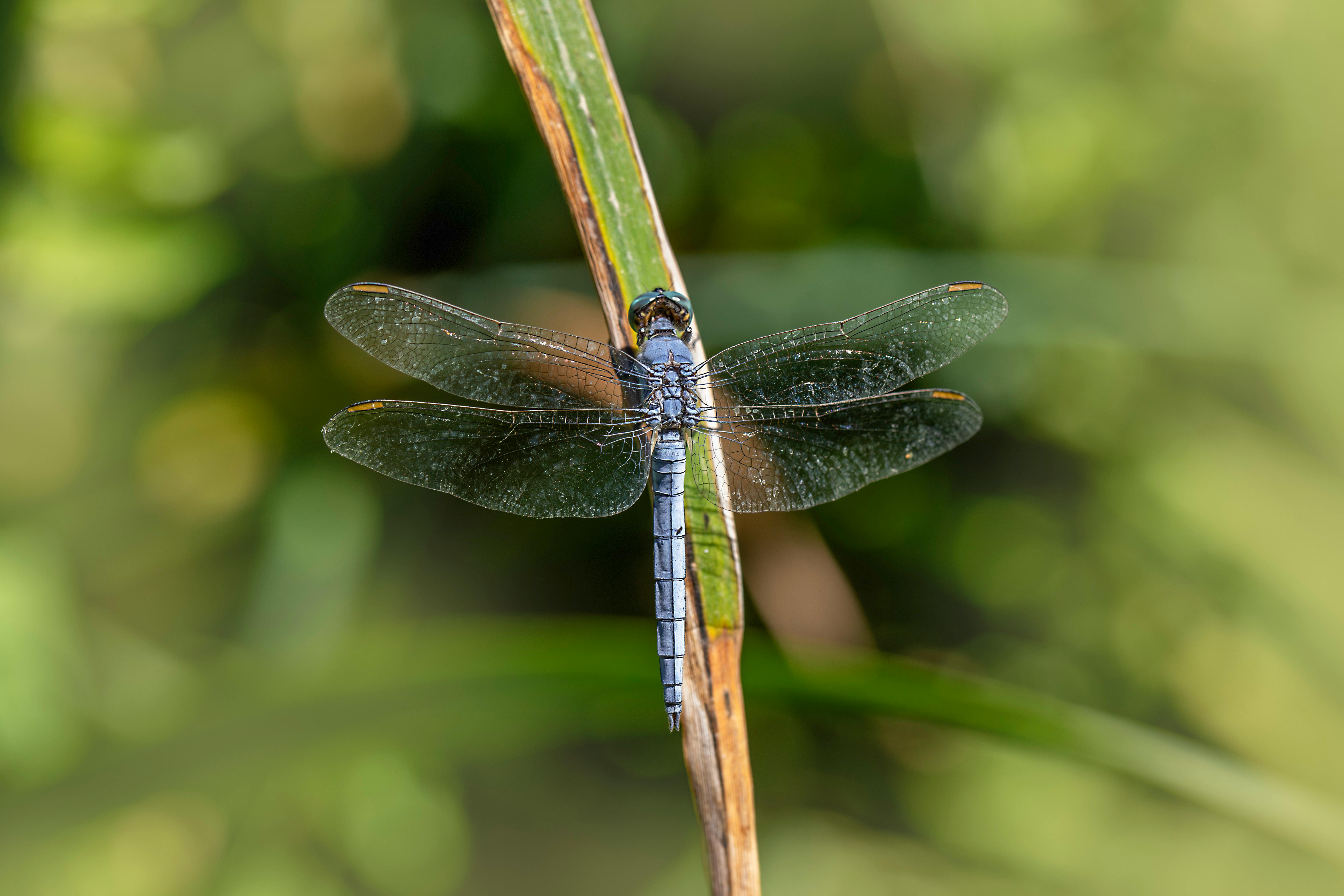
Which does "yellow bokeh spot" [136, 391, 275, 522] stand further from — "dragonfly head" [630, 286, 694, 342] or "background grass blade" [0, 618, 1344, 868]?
"dragonfly head" [630, 286, 694, 342]

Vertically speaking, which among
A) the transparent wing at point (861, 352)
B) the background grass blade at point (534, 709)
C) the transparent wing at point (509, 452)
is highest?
the transparent wing at point (861, 352)

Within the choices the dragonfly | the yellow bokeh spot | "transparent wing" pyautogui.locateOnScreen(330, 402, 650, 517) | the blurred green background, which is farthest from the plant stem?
the yellow bokeh spot

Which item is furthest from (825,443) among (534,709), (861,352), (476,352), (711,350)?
(534,709)

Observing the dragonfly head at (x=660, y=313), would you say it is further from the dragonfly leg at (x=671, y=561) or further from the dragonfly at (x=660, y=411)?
the dragonfly leg at (x=671, y=561)

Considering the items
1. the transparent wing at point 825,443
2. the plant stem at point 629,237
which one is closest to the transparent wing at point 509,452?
the transparent wing at point 825,443

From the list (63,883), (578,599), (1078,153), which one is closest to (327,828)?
(63,883)
